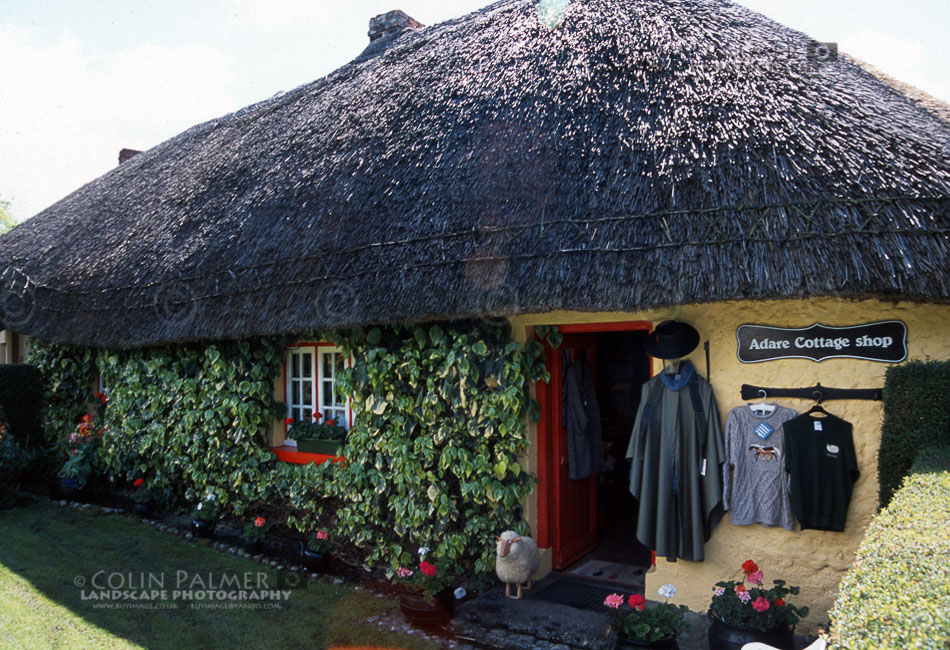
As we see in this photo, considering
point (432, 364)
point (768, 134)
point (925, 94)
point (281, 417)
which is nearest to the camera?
point (768, 134)

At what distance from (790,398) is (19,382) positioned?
11.2 metres

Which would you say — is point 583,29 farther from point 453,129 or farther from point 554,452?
point 554,452

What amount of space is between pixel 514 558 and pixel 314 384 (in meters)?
3.20

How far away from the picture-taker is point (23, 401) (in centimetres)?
1032

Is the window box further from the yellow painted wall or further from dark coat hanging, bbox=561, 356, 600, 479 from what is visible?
the yellow painted wall

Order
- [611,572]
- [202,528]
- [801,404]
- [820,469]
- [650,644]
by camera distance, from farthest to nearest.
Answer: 1. [202,528]
2. [611,572]
3. [801,404]
4. [820,469]
5. [650,644]

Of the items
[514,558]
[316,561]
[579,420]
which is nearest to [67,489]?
[316,561]

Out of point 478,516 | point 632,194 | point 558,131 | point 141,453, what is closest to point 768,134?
point 632,194

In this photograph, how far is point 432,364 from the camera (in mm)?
Answer: 5789

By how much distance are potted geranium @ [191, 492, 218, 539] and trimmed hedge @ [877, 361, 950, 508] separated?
6.70 m

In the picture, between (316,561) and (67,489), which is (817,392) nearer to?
(316,561)

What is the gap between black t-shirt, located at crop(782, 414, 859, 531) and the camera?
443 centimetres

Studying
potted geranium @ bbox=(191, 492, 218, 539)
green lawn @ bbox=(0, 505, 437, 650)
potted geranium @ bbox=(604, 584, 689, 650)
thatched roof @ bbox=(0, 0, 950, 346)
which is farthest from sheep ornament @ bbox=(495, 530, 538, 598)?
potted geranium @ bbox=(191, 492, 218, 539)

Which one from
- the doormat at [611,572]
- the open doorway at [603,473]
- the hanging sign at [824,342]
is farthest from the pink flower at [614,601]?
the hanging sign at [824,342]
